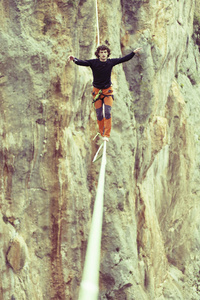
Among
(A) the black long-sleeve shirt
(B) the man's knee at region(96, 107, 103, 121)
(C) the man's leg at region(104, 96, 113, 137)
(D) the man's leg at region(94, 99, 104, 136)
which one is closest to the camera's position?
(A) the black long-sleeve shirt

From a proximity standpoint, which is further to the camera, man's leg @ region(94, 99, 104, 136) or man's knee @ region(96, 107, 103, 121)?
man's knee @ region(96, 107, 103, 121)

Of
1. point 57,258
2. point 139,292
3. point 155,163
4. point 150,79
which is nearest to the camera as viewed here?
point 57,258

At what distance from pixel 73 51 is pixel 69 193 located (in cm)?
468

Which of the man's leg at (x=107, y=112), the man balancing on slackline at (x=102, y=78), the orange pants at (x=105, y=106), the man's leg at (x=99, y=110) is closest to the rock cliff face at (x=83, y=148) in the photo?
the man's leg at (x=99, y=110)

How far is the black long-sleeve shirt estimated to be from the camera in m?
13.1

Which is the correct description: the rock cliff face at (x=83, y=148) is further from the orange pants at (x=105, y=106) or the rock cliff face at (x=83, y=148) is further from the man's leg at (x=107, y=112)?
the man's leg at (x=107, y=112)

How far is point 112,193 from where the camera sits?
20.4 m

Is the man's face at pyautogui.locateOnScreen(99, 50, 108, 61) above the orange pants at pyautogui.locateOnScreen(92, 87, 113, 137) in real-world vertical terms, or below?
above

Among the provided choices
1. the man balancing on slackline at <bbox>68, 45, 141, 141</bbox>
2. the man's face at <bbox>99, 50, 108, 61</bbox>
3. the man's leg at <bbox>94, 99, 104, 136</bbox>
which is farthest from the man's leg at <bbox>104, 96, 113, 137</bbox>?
→ the man's face at <bbox>99, 50, 108, 61</bbox>

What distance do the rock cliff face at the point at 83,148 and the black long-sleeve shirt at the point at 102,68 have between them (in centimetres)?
372

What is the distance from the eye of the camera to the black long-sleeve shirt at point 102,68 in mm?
13078

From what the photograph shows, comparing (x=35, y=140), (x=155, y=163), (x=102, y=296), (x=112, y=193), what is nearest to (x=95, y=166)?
(x=112, y=193)

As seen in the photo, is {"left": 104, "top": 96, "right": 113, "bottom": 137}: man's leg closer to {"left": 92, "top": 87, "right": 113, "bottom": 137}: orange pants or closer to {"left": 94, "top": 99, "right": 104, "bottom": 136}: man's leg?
{"left": 92, "top": 87, "right": 113, "bottom": 137}: orange pants

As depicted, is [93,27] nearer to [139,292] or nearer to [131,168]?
[131,168]
